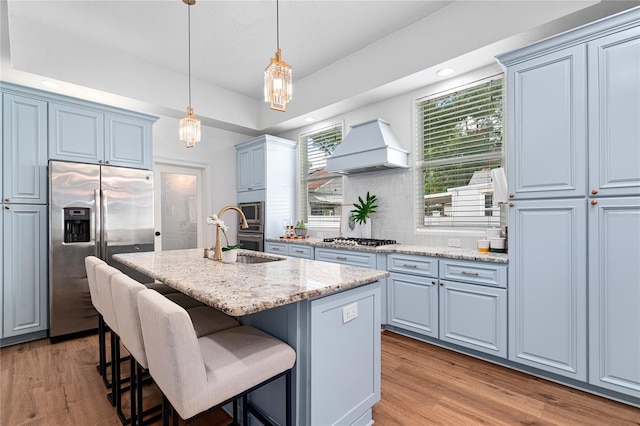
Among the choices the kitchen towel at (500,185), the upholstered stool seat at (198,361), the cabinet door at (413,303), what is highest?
the kitchen towel at (500,185)

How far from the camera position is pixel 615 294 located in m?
1.98

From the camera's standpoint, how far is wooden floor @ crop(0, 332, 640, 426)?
1.85m

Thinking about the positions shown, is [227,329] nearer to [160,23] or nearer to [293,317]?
[293,317]

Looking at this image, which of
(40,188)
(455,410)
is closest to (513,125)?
(455,410)

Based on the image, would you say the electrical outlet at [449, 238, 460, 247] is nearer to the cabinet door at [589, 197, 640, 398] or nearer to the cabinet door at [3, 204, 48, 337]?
the cabinet door at [589, 197, 640, 398]

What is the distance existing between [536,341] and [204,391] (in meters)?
2.37

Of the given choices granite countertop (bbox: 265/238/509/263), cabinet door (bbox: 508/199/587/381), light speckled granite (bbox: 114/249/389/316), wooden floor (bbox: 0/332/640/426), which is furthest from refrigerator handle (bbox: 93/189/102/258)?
cabinet door (bbox: 508/199/587/381)

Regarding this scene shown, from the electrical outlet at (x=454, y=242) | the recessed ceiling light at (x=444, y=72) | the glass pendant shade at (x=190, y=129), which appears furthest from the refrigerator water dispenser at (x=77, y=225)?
the recessed ceiling light at (x=444, y=72)

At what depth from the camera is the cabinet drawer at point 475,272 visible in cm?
244

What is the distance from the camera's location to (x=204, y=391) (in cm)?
113

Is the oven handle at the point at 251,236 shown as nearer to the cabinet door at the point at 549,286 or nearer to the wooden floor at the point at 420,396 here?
the wooden floor at the point at 420,396

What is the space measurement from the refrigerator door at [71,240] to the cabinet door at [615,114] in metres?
4.52

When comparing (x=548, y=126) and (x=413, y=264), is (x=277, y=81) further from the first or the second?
(x=413, y=264)

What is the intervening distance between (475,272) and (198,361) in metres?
2.30
